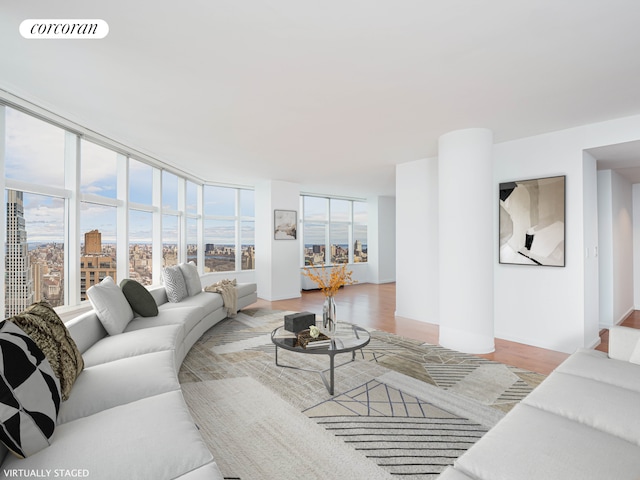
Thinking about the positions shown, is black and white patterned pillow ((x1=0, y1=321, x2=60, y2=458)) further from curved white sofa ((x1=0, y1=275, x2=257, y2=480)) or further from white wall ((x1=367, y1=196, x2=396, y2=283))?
white wall ((x1=367, y1=196, x2=396, y2=283))

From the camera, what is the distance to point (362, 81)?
2.60 m

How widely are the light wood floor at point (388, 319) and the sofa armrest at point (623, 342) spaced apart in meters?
0.91

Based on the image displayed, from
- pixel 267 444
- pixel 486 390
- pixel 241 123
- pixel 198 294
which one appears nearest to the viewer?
pixel 267 444

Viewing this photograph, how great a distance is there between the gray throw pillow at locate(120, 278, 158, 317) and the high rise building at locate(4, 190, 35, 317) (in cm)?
82

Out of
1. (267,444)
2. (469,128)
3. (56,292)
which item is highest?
(469,128)

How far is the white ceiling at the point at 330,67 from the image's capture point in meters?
1.83

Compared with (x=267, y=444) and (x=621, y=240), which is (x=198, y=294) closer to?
(x=267, y=444)

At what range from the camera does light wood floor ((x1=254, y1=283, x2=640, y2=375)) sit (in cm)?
354

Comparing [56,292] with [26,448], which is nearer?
[26,448]

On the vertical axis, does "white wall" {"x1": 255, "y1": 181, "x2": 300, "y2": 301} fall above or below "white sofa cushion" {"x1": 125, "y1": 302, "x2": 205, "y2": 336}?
above

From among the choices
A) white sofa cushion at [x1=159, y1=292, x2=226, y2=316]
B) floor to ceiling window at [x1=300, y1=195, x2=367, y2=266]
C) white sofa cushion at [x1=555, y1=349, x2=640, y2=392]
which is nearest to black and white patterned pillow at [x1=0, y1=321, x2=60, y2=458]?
white sofa cushion at [x1=159, y1=292, x2=226, y2=316]

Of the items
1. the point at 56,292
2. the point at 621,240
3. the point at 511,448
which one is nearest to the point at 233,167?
the point at 56,292

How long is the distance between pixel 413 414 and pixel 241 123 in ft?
10.5

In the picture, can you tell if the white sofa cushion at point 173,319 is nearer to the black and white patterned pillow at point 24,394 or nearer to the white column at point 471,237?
the black and white patterned pillow at point 24,394
